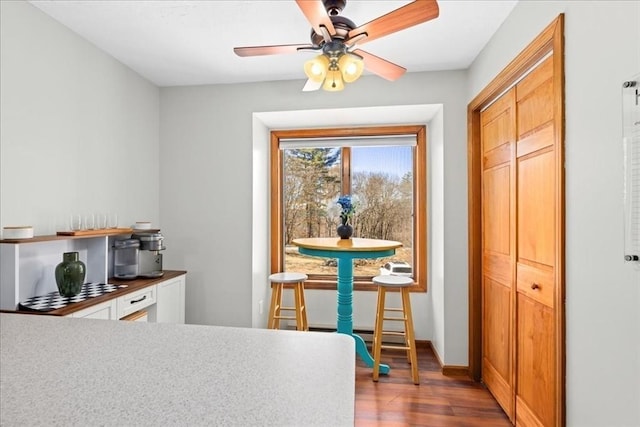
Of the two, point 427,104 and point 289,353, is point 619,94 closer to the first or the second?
point 289,353

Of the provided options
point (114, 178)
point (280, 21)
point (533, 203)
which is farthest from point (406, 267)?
point (114, 178)

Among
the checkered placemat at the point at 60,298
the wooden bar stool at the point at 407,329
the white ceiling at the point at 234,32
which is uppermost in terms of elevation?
the white ceiling at the point at 234,32

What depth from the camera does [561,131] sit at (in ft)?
4.86

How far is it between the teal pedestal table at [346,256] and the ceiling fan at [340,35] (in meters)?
1.17

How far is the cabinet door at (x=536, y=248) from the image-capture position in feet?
5.54

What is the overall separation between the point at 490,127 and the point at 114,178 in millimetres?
2901

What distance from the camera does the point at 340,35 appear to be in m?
1.69

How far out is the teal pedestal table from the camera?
253 cm

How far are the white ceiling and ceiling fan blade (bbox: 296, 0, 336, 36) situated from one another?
538 millimetres

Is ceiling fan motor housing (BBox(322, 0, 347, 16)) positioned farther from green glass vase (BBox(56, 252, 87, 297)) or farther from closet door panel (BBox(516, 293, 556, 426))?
green glass vase (BBox(56, 252, 87, 297))

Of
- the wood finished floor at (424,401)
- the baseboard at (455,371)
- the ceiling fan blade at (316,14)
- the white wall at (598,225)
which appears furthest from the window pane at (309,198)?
the white wall at (598,225)

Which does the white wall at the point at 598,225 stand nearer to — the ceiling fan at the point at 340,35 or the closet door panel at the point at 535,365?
the closet door panel at the point at 535,365

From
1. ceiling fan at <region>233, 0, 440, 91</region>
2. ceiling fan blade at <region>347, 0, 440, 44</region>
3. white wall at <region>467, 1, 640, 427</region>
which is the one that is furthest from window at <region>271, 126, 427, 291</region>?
white wall at <region>467, 1, 640, 427</region>

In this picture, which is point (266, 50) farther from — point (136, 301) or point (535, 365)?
point (535, 365)
